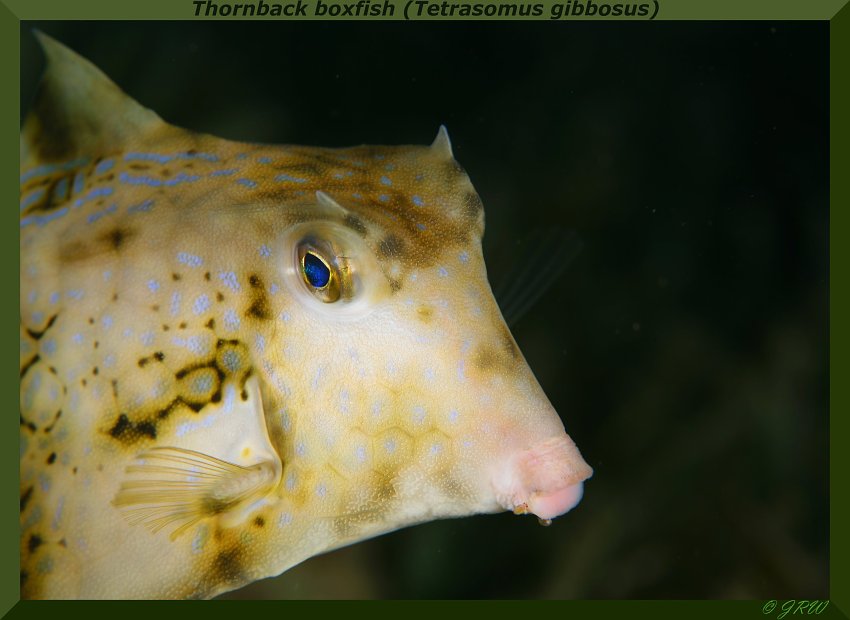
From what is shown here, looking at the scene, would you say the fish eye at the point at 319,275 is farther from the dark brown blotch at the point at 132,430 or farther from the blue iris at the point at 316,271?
the dark brown blotch at the point at 132,430

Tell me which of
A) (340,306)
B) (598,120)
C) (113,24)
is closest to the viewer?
(340,306)

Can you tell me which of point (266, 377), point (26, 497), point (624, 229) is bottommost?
point (26, 497)

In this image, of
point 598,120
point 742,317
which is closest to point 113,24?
point 598,120

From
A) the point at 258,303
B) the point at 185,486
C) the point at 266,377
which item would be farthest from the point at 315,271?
the point at 185,486

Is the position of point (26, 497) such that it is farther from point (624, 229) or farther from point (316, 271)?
point (624, 229)

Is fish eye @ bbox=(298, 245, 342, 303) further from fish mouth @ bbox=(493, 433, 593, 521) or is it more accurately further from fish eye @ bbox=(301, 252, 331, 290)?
fish mouth @ bbox=(493, 433, 593, 521)
